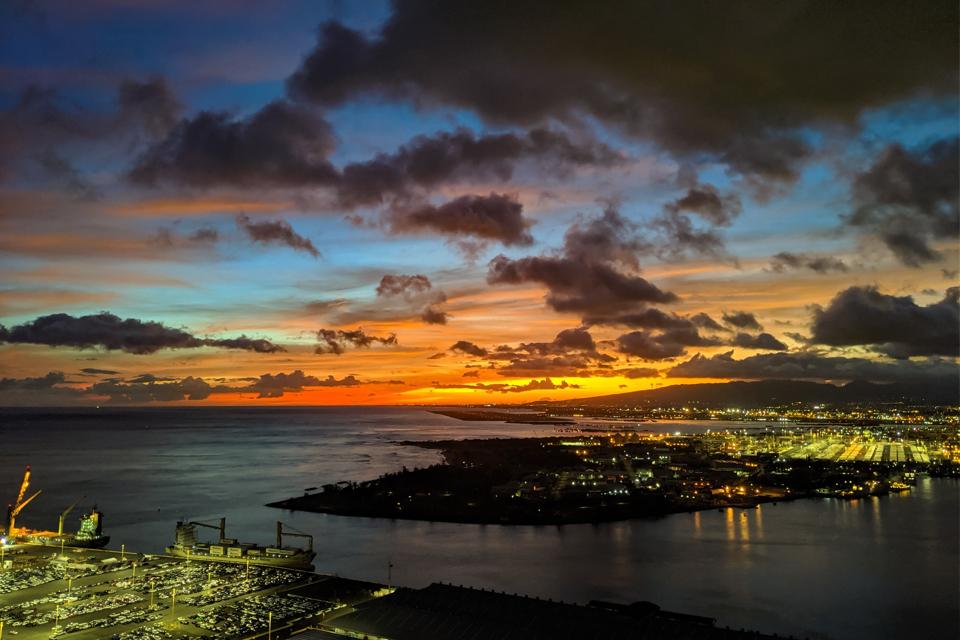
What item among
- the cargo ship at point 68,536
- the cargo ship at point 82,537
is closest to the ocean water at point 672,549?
the cargo ship at point 82,537

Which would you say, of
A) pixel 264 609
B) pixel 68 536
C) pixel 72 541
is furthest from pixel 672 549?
pixel 68 536

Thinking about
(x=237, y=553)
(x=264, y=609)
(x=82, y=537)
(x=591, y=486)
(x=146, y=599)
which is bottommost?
(x=591, y=486)

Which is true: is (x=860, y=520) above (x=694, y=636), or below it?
below

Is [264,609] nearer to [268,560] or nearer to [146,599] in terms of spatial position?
[146,599]

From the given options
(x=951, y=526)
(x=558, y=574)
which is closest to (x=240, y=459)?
(x=558, y=574)

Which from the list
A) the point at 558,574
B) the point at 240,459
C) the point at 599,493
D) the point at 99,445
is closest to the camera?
the point at 558,574

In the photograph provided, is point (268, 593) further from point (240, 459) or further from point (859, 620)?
point (240, 459)

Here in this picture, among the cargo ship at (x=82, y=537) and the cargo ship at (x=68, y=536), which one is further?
the cargo ship at (x=82, y=537)

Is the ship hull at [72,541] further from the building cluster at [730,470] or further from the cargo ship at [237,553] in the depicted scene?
the building cluster at [730,470]

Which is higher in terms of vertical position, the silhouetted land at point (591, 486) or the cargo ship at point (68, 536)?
the cargo ship at point (68, 536)

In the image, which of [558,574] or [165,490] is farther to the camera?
[165,490]

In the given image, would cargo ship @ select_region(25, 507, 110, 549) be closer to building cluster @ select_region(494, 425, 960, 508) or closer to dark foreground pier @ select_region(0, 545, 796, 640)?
dark foreground pier @ select_region(0, 545, 796, 640)
